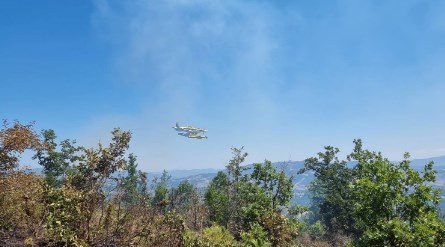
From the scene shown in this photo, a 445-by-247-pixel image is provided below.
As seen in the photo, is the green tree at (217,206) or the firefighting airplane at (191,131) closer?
the firefighting airplane at (191,131)

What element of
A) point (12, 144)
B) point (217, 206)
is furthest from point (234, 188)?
point (12, 144)

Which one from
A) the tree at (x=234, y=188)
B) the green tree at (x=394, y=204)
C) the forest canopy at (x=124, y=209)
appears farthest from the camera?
the tree at (x=234, y=188)

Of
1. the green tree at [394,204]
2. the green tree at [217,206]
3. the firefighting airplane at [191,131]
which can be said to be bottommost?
the green tree at [217,206]

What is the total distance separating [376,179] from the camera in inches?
623

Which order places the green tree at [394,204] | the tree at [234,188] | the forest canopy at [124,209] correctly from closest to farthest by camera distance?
the forest canopy at [124,209], the green tree at [394,204], the tree at [234,188]

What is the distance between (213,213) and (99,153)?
82.9 ft

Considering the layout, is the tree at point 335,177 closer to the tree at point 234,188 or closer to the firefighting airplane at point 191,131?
the tree at point 234,188

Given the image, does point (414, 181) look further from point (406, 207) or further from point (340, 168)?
point (340, 168)

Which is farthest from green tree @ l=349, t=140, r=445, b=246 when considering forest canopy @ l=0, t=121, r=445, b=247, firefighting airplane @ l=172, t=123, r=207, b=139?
firefighting airplane @ l=172, t=123, r=207, b=139

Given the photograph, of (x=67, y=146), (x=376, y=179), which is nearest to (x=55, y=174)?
(x=67, y=146)

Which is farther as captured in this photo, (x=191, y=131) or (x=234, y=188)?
(x=234, y=188)

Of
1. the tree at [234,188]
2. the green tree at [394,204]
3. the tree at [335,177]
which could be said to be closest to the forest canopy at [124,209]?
the green tree at [394,204]

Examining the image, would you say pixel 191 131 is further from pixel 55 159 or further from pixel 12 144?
pixel 55 159

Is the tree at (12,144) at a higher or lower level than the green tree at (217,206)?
higher
